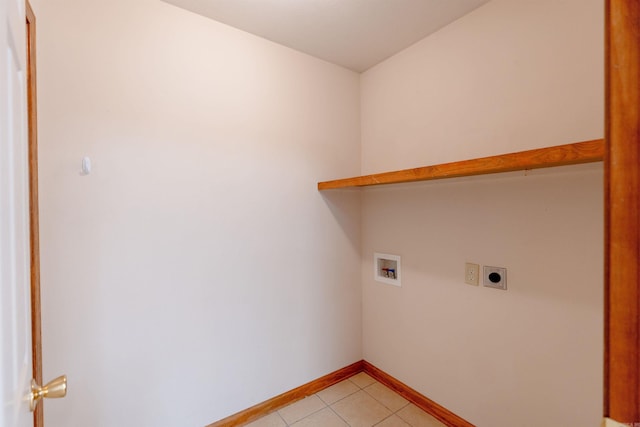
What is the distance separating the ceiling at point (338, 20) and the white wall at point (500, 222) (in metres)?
0.14

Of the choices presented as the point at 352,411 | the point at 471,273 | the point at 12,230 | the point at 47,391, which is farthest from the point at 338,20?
the point at 352,411

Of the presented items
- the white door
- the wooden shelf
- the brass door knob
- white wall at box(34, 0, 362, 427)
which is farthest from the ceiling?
the brass door knob

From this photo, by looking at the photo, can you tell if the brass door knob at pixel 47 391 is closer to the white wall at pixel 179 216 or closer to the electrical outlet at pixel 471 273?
the white wall at pixel 179 216

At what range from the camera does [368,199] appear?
226 cm

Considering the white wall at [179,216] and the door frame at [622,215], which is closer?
the door frame at [622,215]

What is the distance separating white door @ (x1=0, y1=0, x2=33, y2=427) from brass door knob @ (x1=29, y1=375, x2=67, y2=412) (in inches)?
1.8

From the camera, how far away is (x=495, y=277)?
1494 millimetres

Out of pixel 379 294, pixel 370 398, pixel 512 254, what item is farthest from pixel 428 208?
pixel 370 398

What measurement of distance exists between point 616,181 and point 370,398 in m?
2.07

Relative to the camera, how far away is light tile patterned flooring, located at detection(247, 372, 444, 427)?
68.1 inches

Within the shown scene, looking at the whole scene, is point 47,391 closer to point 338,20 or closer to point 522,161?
point 522,161

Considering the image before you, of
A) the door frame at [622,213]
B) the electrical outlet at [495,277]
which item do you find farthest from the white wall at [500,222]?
the door frame at [622,213]

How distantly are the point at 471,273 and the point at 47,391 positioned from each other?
5.84 ft

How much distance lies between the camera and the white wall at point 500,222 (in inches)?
48.5
